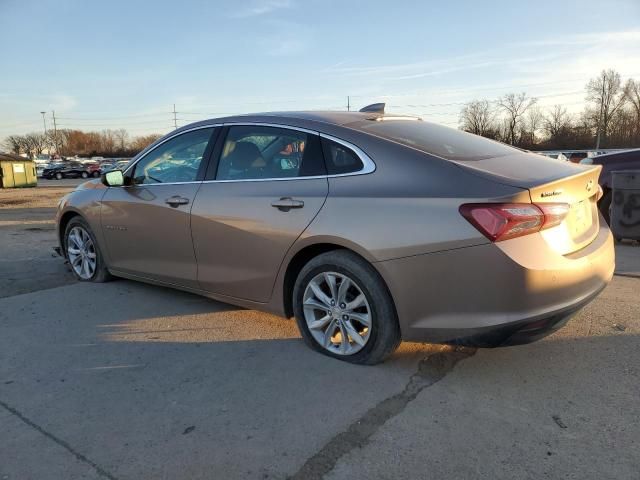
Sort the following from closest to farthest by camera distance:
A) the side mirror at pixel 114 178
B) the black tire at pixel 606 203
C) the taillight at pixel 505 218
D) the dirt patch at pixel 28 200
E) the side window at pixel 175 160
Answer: the taillight at pixel 505 218 < the side window at pixel 175 160 < the side mirror at pixel 114 178 < the black tire at pixel 606 203 < the dirt patch at pixel 28 200

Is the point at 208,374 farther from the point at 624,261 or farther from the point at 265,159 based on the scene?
the point at 624,261

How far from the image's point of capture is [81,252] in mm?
5273

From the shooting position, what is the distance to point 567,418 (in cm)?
258

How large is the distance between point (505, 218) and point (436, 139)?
1.00 metres

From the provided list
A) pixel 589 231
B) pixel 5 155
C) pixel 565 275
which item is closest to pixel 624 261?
pixel 589 231

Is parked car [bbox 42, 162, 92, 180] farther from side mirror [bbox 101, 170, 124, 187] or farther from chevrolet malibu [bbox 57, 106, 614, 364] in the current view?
chevrolet malibu [bbox 57, 106, 614, 364]

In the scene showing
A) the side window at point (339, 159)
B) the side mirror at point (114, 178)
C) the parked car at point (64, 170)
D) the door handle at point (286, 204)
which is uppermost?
the parked car at point (64, 170)

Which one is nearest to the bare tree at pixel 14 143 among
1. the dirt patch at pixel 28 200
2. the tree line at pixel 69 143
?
the tree line at pixel 69 143

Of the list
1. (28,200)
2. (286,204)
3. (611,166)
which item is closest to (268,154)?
(286,204)

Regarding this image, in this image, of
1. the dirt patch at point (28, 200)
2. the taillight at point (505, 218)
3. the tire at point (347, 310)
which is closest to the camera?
the taillight at point (505, 218)

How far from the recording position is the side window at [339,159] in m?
3.19

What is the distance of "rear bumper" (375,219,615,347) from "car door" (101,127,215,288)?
73.8 inches

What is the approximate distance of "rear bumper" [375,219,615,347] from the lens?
2637mm

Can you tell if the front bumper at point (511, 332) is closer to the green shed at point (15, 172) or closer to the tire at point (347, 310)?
the tire at point (347, 310)
